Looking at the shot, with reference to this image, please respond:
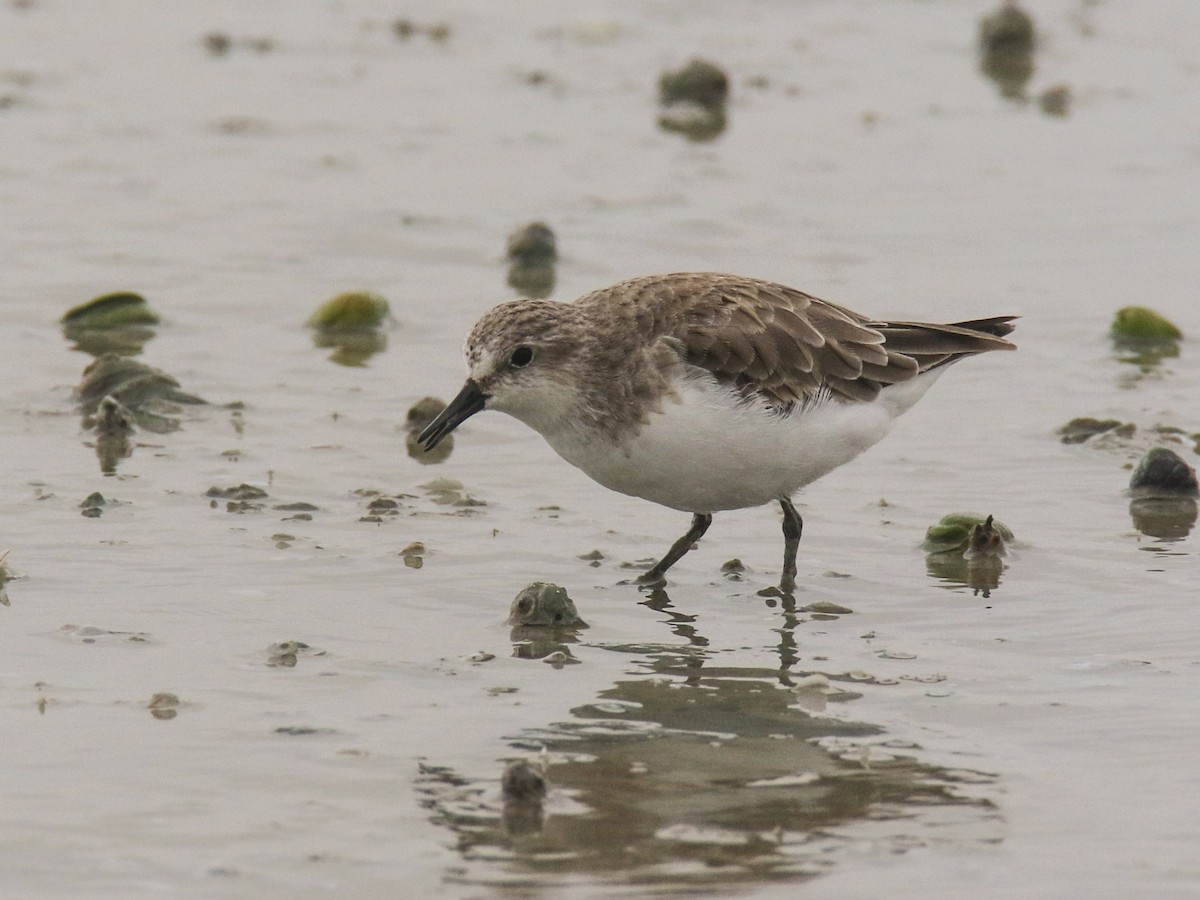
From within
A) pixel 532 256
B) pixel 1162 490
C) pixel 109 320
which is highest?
pixel 532 256

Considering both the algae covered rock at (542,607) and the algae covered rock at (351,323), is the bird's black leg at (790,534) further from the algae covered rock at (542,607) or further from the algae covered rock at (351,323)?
the algae covered rock at (351,323)

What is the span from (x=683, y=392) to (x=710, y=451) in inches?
11.4

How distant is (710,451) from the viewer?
8297mm

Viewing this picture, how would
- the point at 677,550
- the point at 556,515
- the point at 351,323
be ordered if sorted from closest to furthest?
the point at 677,550
the point at 556,515
the point at 351,323

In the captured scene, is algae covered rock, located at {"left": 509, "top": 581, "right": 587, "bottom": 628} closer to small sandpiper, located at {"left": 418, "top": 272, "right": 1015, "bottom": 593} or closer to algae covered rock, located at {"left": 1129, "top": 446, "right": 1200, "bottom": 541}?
small sandpiper, located at {"left": 418, "top": 272, "right": 1015, "bottom": 593}

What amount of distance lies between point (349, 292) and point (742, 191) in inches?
160

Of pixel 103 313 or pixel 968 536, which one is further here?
pixel 103 313

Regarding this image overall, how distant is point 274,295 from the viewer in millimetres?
12703

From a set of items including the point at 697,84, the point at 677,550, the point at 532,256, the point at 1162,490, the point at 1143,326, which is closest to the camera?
the point at 677,550

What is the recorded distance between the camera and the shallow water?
627cm

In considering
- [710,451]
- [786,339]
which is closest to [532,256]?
[786,339]

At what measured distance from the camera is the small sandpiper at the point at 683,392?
Result: 27.3 feet

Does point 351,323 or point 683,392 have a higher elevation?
point 351,323

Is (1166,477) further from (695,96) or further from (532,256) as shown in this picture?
(695,96)
